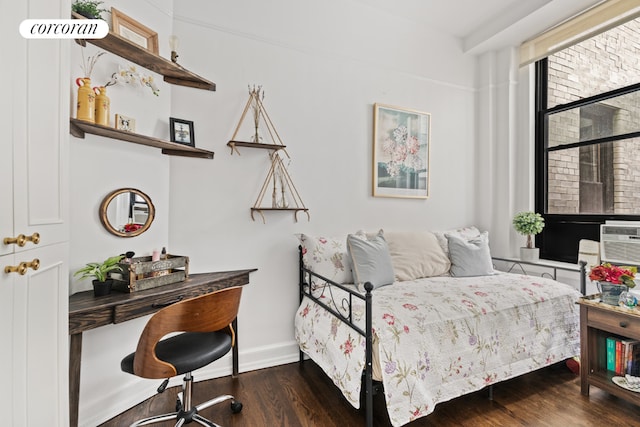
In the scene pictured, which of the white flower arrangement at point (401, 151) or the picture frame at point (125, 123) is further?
the white flower arrangement at point (401, 151)

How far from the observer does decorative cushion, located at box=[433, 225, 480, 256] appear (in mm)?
2820

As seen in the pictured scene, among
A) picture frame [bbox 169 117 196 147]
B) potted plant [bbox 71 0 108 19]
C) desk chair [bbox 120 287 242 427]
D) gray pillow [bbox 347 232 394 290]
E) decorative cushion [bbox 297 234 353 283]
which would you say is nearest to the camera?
desk chair [bbox 120 287 242 427]

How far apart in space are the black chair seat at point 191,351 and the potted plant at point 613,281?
232cm

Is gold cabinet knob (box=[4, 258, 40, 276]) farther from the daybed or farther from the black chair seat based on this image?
the daybed

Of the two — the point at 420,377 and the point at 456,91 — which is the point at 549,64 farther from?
the point at 420,377

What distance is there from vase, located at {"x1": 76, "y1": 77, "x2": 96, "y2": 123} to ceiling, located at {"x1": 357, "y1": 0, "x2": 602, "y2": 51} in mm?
2376

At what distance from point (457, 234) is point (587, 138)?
4.76ft

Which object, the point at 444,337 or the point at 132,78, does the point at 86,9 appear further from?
the point at 444,337

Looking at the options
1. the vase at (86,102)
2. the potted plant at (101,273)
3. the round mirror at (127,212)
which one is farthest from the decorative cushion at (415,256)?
the vase at (86,102)

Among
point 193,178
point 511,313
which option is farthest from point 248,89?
point 511,313

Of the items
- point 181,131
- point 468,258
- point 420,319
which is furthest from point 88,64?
point 468,258

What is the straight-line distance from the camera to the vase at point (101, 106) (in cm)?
164

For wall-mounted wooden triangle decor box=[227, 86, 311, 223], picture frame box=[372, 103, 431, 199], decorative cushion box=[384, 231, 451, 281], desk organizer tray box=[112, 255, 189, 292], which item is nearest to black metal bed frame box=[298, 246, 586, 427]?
wall-mounted wooden triangle decor box=[227, 86, 311, 223]

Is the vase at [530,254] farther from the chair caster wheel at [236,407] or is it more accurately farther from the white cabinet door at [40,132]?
the white cabinet door at [40,132]
